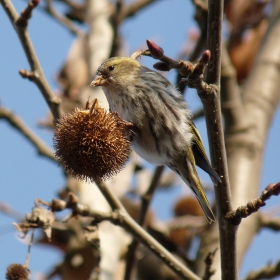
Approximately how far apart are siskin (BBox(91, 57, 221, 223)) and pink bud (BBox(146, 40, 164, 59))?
52.7 inches

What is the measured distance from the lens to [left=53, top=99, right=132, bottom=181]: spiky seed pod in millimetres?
3301

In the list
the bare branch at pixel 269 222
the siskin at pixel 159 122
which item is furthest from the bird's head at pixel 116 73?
the bare branch at pixel 269 222

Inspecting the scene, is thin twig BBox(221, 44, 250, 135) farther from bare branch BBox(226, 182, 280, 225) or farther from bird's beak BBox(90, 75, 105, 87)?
bare branch BBox(226, 182, 280, 225)

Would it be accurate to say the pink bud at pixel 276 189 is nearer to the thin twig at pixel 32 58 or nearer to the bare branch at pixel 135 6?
the thin twig at pixel 32 58

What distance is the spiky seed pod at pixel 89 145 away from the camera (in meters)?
3.30

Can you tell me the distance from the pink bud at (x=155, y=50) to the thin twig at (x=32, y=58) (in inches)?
47.8

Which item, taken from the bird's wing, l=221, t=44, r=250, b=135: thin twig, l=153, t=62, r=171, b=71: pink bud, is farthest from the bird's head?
l=153, t=62, r=171, b=71: pink bud

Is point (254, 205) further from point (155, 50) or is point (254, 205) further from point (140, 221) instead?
point (140, 221)

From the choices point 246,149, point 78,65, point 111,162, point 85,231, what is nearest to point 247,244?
point 246,149

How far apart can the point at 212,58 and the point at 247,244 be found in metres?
2.65

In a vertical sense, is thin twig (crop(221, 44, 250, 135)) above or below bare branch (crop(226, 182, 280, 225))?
above

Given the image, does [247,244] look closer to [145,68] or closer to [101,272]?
[101,272]

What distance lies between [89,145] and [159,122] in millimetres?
1011

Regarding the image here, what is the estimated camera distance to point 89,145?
331cm
